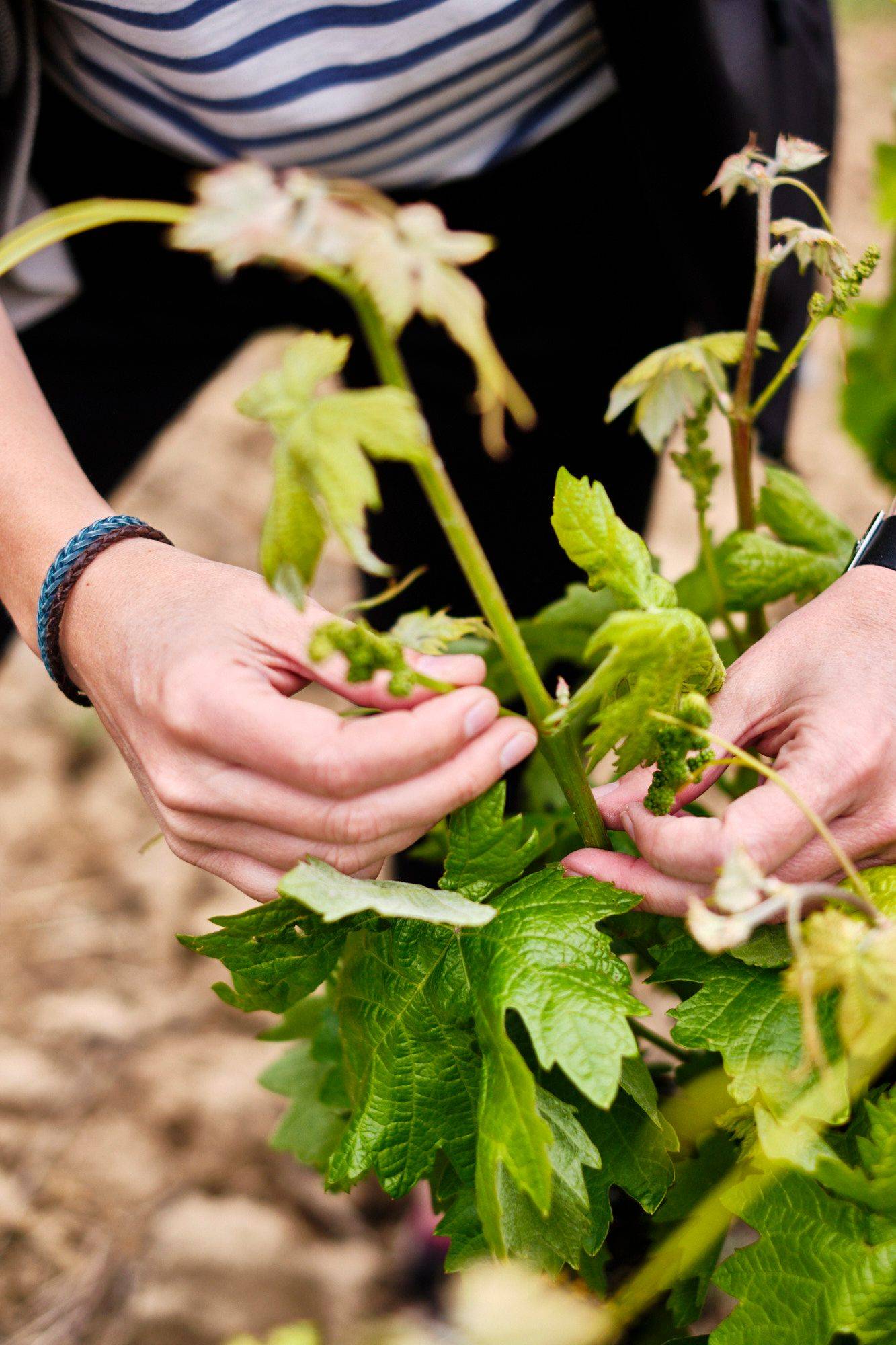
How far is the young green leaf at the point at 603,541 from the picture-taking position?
79 cm

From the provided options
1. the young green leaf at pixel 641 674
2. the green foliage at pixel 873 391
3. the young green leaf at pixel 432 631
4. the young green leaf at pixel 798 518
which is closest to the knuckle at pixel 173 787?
the young green leaf at pixel 432 631

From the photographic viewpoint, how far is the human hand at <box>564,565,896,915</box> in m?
0.76

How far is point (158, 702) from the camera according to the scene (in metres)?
0.80

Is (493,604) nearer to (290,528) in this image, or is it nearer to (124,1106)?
(290,528)

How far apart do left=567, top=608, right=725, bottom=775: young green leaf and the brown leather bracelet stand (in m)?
0.41

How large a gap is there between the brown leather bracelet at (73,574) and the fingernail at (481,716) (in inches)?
12.7

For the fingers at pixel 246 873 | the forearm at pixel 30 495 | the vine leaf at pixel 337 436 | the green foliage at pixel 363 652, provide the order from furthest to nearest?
1. the forearm at pixel 30 495
2. the fingers at pixel 246 873
3. the green foliage at pixel 363 652
4. the vine leaf at pixel 337 436

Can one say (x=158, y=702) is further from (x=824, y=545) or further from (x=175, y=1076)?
(x=175, y=1076)

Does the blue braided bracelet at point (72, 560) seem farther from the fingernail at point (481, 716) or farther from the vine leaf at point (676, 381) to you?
the vine leaf at point (676, 381)

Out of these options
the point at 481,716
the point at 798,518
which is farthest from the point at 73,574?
the point at 798,518

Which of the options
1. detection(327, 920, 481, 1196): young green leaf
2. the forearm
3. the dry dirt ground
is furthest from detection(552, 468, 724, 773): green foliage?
the dry dirt ground

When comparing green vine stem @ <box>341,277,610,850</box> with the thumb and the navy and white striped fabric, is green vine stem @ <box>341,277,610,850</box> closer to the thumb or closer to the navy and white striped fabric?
the thumb

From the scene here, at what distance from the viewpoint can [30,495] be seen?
3.29 feet

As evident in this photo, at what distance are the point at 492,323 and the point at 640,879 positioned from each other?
3.77ft
